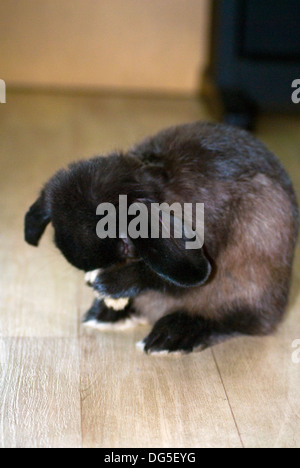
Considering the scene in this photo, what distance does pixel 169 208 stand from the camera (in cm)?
132

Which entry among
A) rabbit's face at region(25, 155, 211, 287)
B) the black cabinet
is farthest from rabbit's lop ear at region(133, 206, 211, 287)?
the black cabinet

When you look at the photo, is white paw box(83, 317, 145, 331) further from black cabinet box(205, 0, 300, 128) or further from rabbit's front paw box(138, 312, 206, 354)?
black cabinet box(205, 0, 300, 128)

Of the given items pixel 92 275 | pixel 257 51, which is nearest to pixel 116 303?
pixel 92 275

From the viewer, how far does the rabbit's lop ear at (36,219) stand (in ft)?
4.53

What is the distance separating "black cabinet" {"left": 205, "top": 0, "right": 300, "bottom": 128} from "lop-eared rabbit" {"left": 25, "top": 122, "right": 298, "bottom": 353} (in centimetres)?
84

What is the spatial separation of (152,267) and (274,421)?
1.11 ft

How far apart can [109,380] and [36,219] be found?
0.35m

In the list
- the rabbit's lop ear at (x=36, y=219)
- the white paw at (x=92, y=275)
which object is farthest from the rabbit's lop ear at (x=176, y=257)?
the rabbit's lop ear at (x=36, y=219)

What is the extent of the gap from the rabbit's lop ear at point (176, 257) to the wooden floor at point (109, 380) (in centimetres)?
22

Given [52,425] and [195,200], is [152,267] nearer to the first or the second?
[195,200]

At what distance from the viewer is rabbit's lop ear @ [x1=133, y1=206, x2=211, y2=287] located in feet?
3.95

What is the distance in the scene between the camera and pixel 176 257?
120 centimetres

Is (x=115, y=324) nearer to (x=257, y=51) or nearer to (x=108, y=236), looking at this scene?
(x=108, y=236)

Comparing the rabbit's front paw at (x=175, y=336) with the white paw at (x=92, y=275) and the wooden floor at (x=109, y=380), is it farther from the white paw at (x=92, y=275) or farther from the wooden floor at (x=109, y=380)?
the white paw at (x=92, y=275)
